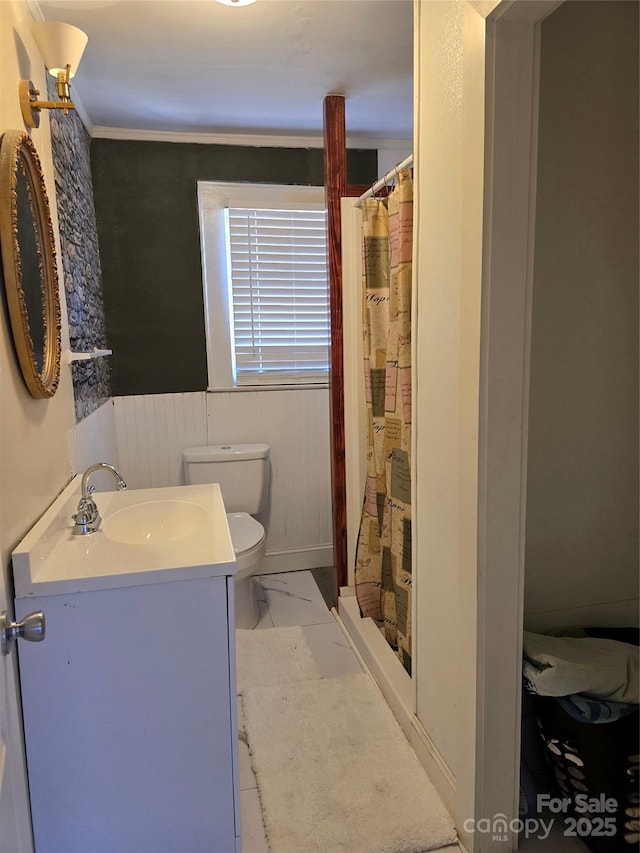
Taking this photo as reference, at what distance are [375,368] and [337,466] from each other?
1.91ft

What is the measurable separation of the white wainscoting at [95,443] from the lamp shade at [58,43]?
1042 millimetres

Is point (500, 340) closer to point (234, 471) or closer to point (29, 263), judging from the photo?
point (29, 263)

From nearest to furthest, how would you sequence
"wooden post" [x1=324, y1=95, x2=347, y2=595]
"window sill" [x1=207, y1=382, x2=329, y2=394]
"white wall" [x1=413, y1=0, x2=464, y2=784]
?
"white wall" [x1=413, y1=0, x2=464, y2=784] → "wooden post" [x1=324, y1=95, x2=347, y2=595] → "window sill" [x1=207, y1=382, x2=329, y2=394]

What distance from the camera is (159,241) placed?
2.89 m

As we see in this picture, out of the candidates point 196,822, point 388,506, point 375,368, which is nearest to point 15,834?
point 196,822

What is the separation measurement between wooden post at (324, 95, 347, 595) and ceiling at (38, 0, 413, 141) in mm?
135

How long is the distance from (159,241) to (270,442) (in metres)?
1.17

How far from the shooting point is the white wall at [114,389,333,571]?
298 cm

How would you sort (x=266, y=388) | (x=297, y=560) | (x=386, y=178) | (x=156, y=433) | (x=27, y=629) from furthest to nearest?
1. (x=297, y=560)
2. (x=266, y=388)
3. (x=156, y=433)
4. (x=386, y=178)
5. (x=27, y=629)

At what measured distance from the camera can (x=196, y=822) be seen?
142 cm

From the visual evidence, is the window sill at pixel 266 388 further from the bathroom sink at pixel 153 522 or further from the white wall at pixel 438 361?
the white wall at pixel 438 361

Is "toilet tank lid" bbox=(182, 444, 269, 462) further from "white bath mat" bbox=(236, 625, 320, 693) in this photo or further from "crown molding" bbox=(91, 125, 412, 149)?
"crown molding" bbox=(91, 125, 412, 149)

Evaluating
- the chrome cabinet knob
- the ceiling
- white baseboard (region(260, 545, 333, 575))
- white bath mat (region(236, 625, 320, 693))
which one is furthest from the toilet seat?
the ceiling

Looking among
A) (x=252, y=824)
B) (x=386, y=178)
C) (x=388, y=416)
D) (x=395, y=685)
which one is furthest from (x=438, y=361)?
(x=252, y=824)
